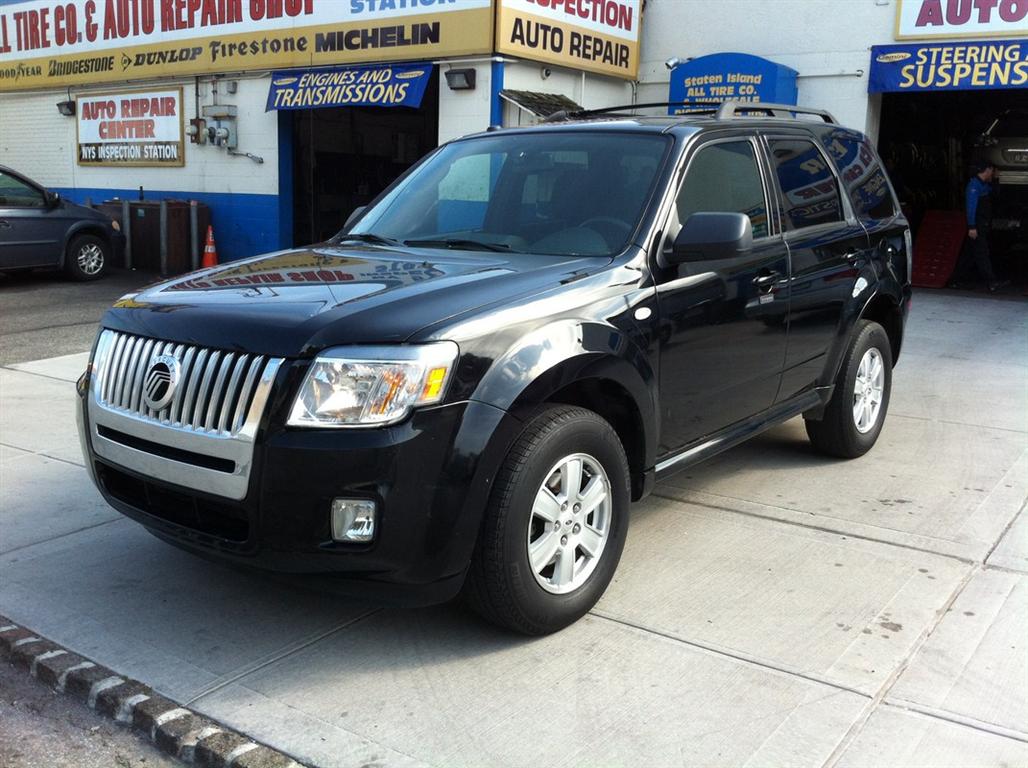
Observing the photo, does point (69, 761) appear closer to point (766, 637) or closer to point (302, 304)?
point (302, 304)

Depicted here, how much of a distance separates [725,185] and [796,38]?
10589 millimetres

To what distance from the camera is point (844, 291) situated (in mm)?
5371

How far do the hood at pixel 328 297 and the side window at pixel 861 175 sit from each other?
2377 millimetres

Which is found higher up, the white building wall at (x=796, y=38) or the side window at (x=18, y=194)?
the white building wall at (x=796, y=38)

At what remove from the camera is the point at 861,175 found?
19.3ft

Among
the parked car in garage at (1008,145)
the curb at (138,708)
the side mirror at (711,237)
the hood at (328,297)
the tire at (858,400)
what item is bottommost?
the curb at (138,708)

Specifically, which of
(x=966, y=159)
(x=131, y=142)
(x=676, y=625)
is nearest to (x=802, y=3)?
(x=966, y=159)

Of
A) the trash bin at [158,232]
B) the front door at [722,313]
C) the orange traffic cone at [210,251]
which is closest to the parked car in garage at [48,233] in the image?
the trash bin at [158,232]

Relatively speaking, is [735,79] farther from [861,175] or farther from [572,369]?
[572,369]

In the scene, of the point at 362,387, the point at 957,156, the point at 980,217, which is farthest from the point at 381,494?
the point at 957,156

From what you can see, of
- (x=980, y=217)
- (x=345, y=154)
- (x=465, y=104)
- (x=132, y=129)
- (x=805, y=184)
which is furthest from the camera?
(x=345, y=154)

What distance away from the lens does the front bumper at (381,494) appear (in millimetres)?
3076

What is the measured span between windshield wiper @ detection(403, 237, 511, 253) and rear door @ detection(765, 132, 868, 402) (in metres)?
1.50

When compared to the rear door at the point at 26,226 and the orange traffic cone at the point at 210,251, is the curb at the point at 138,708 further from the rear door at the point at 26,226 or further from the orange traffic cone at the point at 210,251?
the orange traffic cone at the point at 210,251
